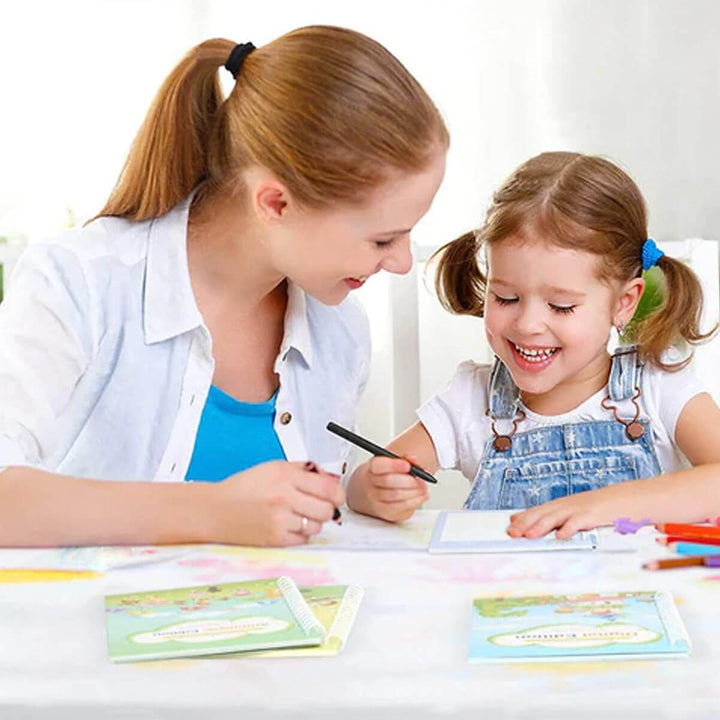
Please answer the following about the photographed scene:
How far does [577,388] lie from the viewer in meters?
1.55

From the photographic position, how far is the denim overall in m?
1.50

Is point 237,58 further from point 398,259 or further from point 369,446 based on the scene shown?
point 369,446

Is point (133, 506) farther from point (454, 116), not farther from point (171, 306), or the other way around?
point (454, 116)

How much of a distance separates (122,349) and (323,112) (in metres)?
0.38

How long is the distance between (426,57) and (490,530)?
1.82 metres

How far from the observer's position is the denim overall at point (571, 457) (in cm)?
150

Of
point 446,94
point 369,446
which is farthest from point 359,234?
point 446,94

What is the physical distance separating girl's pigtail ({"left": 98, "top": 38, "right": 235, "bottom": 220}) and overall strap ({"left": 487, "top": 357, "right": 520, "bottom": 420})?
47 cm

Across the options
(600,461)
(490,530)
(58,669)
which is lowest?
(600,461)

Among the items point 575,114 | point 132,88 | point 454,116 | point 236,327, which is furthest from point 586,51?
point 236,327

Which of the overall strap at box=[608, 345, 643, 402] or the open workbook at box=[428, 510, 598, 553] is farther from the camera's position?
the overall strap at box=[608, 345, 643, 402]

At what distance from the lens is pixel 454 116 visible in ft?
8.82

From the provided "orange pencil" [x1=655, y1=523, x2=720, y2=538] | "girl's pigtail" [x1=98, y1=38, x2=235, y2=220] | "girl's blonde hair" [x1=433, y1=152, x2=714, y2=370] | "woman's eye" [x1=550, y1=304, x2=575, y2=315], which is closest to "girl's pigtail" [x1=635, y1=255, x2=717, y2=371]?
"girl's blonde hair" [x1=433, y1=152, x2=714, y2=370]

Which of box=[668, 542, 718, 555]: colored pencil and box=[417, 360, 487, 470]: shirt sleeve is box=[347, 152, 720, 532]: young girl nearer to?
box=[417, 360, 487, 470]: shirt sleeve
